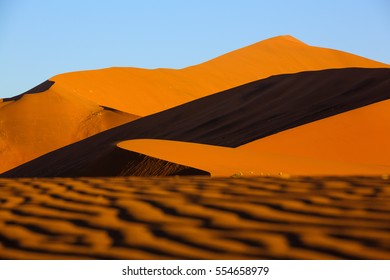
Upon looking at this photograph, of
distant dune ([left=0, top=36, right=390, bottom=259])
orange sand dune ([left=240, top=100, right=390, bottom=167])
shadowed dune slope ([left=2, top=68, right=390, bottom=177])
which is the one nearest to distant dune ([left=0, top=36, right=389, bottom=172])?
shadowed dune slope ([left=2, top=68, right=390, bottom=177])

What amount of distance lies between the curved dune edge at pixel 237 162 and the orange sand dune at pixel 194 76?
5383cm

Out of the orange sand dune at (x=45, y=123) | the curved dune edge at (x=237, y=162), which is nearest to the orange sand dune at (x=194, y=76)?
the orange sand dune at (x=45, y=123)

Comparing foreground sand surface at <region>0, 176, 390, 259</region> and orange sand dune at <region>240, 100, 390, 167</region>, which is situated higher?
orange sand dune at <region>240, 100, 390, 167</region>

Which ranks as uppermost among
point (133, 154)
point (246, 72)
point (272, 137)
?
point (246, 72)

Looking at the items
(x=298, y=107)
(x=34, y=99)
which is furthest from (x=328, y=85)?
(x=34, y=99)

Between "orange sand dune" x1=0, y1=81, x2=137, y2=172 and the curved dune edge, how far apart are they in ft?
121

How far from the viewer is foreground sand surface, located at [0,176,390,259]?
5.12 metres

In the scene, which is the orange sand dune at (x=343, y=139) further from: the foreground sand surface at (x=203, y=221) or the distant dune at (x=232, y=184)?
the foreground sand surface at (x=203, y=221)

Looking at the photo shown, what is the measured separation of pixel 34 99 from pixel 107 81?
18082 millimetres

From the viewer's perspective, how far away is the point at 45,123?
57594mm

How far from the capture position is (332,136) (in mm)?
22906

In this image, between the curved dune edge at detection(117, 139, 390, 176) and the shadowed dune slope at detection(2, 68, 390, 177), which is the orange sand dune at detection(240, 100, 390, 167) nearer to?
the shadowed dune slope at detection(2, 68, 390, 177)
